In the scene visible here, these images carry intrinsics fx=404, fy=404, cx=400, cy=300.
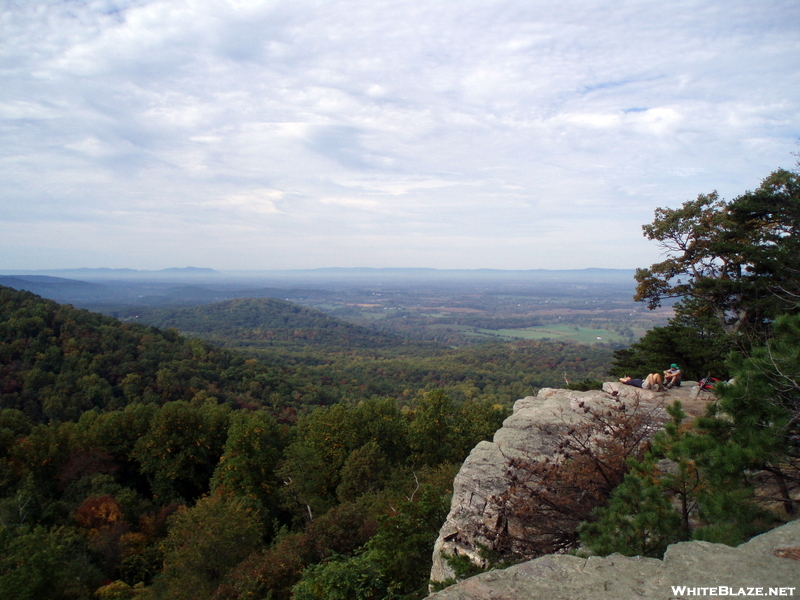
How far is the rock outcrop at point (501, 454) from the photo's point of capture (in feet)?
27.3

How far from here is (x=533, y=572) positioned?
5.75 m

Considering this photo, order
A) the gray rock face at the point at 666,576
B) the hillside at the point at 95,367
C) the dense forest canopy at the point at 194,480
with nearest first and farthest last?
the gray rock face at the point at 666,576 < the dense forest canopy at the point at 194,480 < the hillside at the point at 95,367

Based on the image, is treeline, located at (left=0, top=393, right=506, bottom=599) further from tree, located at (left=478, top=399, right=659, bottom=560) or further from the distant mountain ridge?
the distant mountain ridge

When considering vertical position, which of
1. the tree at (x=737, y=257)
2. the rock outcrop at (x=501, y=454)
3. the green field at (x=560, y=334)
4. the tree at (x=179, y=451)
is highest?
the tree at (x=737, y=257)

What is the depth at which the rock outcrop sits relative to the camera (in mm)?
8312

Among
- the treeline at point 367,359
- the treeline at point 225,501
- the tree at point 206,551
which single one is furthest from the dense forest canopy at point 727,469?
the treeline at point 367,359

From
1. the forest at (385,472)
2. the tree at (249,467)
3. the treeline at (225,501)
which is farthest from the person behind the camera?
the tree at (249,467)

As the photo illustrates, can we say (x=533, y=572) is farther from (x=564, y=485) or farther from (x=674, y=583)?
(x=564, y=485)

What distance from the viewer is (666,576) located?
519cm

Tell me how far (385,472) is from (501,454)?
1126 cm

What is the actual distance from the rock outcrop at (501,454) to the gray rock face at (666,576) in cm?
238

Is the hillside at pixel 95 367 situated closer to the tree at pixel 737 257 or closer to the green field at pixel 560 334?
the tree at pixel 737 257

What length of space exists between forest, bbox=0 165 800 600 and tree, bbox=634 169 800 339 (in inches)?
3.2

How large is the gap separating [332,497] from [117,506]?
1146 centimetres
